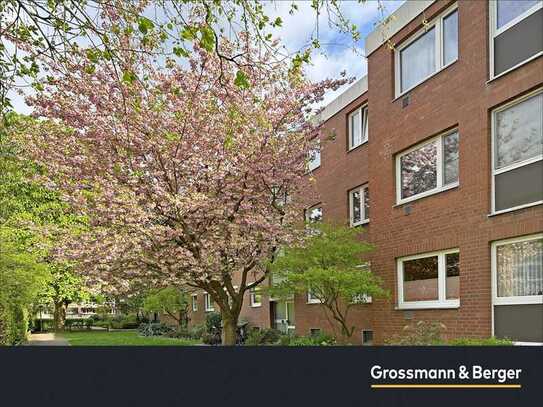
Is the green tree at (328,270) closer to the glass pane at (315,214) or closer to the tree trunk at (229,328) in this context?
the tree trunk at (229,328)

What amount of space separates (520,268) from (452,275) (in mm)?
2026

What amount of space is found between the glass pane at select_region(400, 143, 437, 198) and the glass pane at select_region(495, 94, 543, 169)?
2189 mm

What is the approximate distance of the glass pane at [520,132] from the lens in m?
10.1

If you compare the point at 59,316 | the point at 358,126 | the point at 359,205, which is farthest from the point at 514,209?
the point at 59,316

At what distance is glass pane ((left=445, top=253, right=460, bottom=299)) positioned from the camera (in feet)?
39.7

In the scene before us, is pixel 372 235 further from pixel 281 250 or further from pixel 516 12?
pixel 516 12

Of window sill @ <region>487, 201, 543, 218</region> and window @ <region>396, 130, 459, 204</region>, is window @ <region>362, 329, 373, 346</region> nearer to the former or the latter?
window @ <region>396, 130, 459, 204</region>

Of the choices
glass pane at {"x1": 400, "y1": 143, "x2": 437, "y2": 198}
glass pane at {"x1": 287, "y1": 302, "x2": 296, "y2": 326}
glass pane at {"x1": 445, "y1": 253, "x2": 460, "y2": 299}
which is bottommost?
glass pane at {"x1": 287, "y1": 302, "x2": 296, "y2": 326}

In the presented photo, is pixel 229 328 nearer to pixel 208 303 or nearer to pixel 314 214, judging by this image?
pixel 314 214

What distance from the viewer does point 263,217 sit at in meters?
15.8
